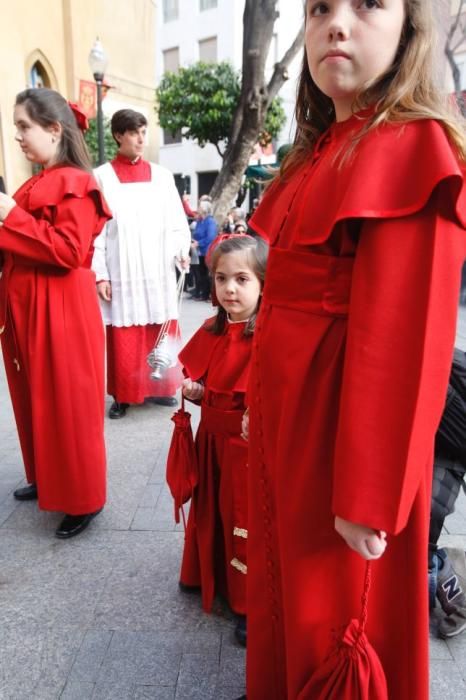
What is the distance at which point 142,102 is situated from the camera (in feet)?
52.2

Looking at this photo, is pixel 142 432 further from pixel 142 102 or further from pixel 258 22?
pixel 142 102

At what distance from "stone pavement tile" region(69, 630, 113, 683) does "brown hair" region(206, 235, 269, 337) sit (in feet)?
3.89

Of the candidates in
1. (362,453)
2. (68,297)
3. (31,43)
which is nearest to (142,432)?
(68,297)

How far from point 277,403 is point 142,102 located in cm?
1666

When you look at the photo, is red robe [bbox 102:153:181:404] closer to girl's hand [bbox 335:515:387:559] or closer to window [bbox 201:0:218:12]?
girl's hand [bbox 335:515:387:559]

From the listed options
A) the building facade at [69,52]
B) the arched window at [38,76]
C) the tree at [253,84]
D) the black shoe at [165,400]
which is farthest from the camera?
the arched window at [38,76]

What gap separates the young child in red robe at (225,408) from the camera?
75.0 inches

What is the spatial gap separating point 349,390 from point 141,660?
1424mm

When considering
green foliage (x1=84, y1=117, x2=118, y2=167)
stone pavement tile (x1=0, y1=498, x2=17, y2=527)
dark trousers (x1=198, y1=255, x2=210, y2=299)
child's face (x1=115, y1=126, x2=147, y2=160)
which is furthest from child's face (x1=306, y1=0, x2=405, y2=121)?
green foliage (x1=84, y1=117, x2=118, y2=167)

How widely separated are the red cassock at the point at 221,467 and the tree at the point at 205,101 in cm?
1352

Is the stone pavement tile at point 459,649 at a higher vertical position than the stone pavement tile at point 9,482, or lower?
lower

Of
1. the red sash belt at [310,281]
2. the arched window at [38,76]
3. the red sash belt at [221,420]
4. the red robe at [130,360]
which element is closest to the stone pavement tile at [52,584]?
the red sash belt at [221,420]

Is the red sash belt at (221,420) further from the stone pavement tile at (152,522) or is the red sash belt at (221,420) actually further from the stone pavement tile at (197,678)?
the stone pavement tile at (152,522)

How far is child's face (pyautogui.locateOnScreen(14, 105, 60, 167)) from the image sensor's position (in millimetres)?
2295
